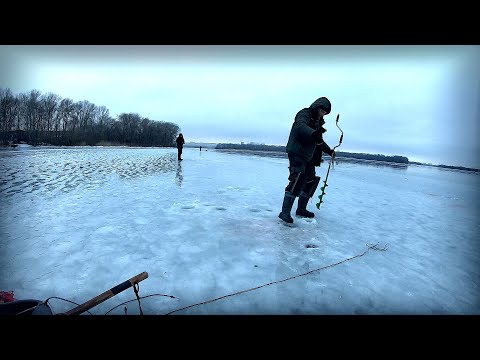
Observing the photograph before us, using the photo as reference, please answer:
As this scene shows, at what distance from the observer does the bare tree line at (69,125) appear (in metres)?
30.6

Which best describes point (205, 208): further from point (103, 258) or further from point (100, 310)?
point (100, 310)

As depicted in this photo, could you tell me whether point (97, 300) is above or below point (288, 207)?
below

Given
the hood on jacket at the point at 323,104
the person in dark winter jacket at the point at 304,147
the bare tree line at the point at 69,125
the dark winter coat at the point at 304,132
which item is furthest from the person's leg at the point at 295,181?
the bare tree line at the point at 69,125

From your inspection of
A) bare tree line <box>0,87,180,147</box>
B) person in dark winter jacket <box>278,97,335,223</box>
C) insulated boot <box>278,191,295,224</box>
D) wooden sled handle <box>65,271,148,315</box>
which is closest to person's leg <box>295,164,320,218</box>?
person in dark winter jacket <box>278,97,335,223</box>

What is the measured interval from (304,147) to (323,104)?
2.73ft

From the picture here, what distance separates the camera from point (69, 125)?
154ft

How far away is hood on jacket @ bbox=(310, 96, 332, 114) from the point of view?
393 cm

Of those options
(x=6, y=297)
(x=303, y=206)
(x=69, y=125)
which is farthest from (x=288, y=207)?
(x=69, y=125)

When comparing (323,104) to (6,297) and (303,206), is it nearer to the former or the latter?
(303,206)

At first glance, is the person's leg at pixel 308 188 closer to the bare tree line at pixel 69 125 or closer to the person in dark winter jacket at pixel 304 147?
the person in dark winter jacket at pixel 304 147

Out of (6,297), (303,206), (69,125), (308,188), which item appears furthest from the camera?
(69,125)
